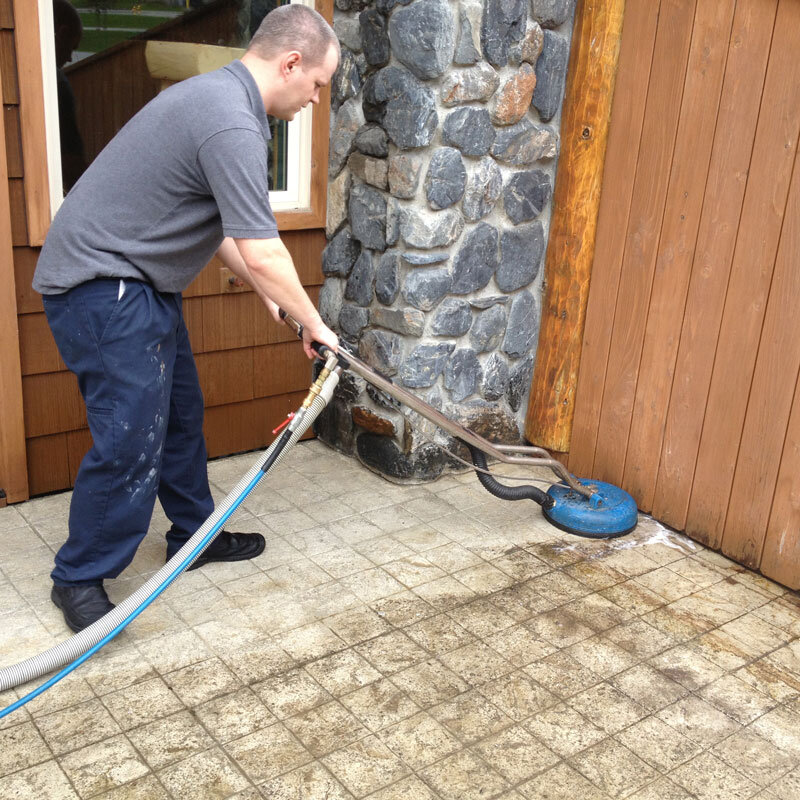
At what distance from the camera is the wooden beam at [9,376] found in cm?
292

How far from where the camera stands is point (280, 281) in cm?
231

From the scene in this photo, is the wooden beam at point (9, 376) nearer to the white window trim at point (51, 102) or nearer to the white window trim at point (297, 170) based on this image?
the white window trim at point (51, 102)

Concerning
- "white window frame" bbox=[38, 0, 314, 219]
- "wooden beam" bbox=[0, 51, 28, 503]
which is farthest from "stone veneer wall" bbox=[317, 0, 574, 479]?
"wooden beam" bbox=[0, 51, 28, 503]

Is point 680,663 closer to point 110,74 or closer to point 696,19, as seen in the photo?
point 696,19

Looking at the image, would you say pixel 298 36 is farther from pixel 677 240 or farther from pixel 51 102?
pixel 677 240

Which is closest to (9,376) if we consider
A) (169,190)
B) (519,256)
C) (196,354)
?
(196,354)

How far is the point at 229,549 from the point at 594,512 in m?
1.26

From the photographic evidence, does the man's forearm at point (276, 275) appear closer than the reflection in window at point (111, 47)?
Yes

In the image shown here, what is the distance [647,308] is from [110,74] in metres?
2.00

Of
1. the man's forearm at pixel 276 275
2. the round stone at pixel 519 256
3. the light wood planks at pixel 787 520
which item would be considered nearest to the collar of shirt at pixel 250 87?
the man's forearm at pixel 276 275

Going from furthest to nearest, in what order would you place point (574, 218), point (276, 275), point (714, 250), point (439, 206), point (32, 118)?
point (574, 218), point (439, 206), point (714, 250), point (32, 118), point (276, 275)

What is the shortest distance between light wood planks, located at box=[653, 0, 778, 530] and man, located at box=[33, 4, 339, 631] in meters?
1.34

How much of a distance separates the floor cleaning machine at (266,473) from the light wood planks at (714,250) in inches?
9.2

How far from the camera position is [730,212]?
3.00 metres
